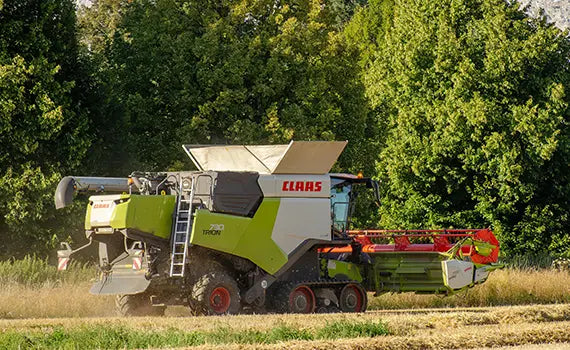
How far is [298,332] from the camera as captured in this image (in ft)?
51.7

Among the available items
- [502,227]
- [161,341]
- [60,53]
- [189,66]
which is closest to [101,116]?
[60,53]

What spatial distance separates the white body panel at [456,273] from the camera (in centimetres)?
2281

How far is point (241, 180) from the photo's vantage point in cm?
2088

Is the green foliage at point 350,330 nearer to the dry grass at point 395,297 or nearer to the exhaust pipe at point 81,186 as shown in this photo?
the exhaust pipe at point 81,186

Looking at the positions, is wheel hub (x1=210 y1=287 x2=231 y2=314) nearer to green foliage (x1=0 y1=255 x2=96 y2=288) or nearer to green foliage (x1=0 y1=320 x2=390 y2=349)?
green foliage (x1=0 y1=320 x2=390 y2=349)

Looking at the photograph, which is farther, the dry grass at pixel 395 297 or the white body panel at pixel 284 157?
the dry grass at pixel 395 297

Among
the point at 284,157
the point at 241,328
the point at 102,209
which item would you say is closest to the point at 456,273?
the point at 284,157

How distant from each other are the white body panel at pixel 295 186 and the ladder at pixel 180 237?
163cm

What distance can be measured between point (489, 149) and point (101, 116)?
14668mm

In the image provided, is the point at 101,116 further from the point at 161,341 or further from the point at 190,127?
the point at 161,341

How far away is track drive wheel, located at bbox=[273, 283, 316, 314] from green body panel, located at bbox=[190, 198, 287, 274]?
1.62 feet

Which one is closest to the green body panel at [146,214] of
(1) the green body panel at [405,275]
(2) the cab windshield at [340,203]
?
(2) the cab windshield at [340,203]

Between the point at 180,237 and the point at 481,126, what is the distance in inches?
844

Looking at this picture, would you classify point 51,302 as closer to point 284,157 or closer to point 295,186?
point 295,186
